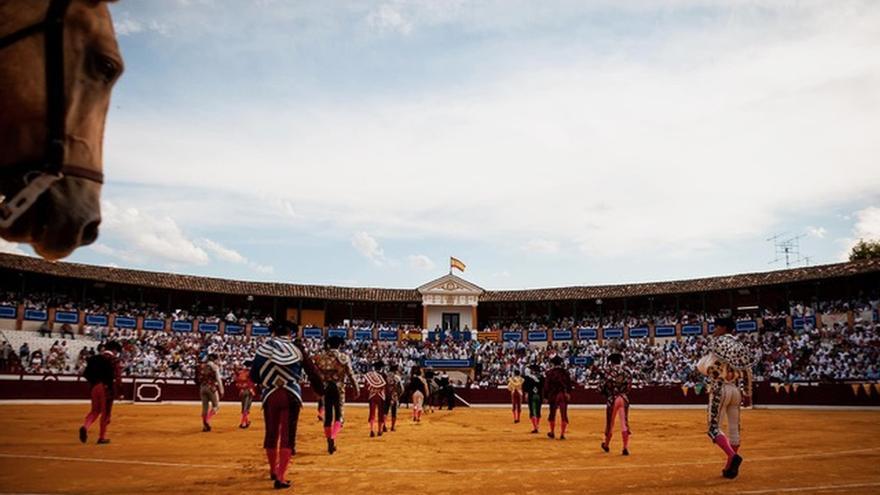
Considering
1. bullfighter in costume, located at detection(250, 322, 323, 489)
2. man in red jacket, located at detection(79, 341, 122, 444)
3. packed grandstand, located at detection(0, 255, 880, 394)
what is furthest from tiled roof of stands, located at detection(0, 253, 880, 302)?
bullfighter in costume, located at detection(250, 322, 323, 489)

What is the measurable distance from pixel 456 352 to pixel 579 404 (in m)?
10.0

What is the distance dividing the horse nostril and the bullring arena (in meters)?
4.90

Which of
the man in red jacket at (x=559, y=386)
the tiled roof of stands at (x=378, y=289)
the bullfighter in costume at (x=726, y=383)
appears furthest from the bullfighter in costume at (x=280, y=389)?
the tiled roof of stands at (x=378, y=289)

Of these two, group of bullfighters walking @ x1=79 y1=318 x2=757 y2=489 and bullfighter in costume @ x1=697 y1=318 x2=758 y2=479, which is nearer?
group of bullfighters walking @ x1=79 y1=318 x2=757 y2=489

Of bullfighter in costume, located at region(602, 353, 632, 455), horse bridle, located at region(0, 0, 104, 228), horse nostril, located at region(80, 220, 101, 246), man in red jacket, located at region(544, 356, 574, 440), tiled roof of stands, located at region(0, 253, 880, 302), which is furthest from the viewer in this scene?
tiled roof of stands, located at region(0, 253, 880, 302)

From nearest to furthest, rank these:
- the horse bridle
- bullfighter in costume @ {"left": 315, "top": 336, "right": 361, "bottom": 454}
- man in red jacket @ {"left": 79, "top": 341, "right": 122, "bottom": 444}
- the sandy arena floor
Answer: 1. the horse bridle
2. the sandy arena floor
3. bullfighter in costume @ {"left": 315, "top": 336, "right": 361, "bottom": 454}
4. man in red jacket @ {"left": 79, "top": 341, "right": 122, "bottom": 444}

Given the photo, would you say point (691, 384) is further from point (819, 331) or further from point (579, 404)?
point (819, 331)

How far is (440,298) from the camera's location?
142 ft

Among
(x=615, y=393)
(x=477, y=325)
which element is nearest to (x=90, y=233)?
(x=615, y=393)

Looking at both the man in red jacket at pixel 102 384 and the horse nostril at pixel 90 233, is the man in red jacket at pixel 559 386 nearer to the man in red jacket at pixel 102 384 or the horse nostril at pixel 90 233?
the man in red jacket at pixel 102 384

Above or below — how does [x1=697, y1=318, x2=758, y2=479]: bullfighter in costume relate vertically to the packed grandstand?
below

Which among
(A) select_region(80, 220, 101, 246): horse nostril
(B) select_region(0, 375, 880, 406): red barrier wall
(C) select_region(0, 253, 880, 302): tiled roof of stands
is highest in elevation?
(C) select_region(0, 253, 880, 302): tiled roof of stands

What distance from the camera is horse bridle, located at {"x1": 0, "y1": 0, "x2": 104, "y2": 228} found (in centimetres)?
225

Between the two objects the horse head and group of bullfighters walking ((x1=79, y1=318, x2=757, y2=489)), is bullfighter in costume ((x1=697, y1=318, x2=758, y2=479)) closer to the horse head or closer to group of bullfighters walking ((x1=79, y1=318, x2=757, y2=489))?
group of bullfighters walking ((x1=79, y1=318, x2=757, y2=489))
